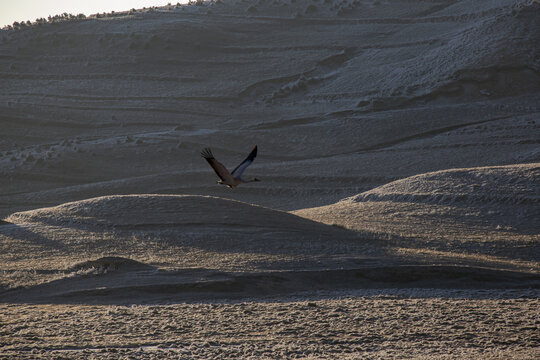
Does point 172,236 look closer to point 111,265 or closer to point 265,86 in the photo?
point 111,265

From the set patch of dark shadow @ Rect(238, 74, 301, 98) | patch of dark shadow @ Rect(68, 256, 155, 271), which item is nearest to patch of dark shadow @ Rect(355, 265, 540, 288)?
patch of dark shadow @ Rect(68, 256, 155, 271)

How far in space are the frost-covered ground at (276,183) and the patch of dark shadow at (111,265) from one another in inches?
1.7

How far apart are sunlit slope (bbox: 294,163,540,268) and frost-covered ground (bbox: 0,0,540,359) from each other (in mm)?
56

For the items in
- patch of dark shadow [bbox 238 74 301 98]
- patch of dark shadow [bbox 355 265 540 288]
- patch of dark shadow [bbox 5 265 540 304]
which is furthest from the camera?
patch of dark shadow [bbox 238 74 301 98]

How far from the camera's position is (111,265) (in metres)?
9.48

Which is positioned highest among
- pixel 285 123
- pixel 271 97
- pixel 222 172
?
pixel 271 97

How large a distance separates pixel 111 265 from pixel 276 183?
11120 millimetres

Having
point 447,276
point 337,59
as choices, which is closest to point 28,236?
point 447,276

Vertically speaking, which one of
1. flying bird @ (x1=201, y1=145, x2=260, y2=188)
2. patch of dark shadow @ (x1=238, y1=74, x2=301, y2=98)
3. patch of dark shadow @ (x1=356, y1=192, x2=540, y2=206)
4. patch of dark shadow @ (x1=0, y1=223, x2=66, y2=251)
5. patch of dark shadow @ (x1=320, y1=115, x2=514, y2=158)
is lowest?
patch of dark shadow @ (x1=356, y1=192, x2=540, y2=206)

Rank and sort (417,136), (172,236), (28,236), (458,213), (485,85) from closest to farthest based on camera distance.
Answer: (172,236) → (28,236) → (458,213) → (417,136) → (485,85)

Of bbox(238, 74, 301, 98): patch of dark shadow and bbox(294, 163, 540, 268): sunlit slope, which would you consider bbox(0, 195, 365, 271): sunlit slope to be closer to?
bbox(294, 163, 540, 268): sunlit slope

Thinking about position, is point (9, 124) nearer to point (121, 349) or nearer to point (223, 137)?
point (223, 137)

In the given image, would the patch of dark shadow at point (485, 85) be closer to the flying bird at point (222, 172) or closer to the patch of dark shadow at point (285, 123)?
the patch of dark shadow at point (285, 123)

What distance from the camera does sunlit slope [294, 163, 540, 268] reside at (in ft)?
38.2
